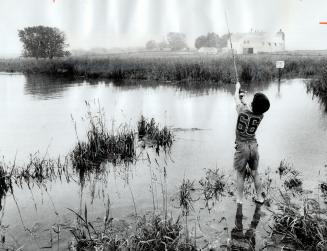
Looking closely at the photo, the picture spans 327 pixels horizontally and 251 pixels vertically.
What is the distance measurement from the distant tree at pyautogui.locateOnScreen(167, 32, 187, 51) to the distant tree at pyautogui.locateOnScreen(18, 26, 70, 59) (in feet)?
235

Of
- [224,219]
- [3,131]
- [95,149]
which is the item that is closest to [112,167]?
[95,149]

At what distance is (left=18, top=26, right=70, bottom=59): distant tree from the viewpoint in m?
50.7

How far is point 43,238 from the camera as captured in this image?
416 cm

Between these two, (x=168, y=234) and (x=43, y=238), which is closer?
(x=168, y=234)

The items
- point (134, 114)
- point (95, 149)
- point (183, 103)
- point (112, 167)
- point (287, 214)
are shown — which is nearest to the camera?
point (287, 214)

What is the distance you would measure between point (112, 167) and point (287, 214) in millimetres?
3588

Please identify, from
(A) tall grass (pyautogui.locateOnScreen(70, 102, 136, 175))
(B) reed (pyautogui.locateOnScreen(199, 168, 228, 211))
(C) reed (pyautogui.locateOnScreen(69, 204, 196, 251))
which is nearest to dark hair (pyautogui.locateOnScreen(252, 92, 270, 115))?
(B) reed (pyautogui.locateOnScreen(199, 168, 228, 211))

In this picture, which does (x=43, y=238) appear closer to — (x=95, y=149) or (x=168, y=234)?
(x=168, y=234)

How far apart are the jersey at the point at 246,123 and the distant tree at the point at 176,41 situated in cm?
11820

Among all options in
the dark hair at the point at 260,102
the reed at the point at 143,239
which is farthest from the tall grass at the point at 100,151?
the dark hair at the point at 260,102

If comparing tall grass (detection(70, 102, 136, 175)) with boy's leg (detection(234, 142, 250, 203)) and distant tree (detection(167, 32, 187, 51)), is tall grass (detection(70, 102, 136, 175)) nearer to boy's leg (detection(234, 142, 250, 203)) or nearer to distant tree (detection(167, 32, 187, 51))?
boy's leg (detection(234, 142, 250, 203))

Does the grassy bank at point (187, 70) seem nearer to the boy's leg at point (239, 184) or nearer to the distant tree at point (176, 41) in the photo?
the boy's leg at point (239, 184)

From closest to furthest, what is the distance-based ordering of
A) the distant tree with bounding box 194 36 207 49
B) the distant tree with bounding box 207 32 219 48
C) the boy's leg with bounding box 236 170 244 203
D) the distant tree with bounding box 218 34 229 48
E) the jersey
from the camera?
the jersey
the boy's leg with bounding box 236 170 244 203
the distant tree with bounding box 207 32 219 48
the distant tree with bounding box 194 36 207 49
the distant tree with bounding box 218 34 229 48

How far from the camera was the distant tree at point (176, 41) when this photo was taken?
121 metres
